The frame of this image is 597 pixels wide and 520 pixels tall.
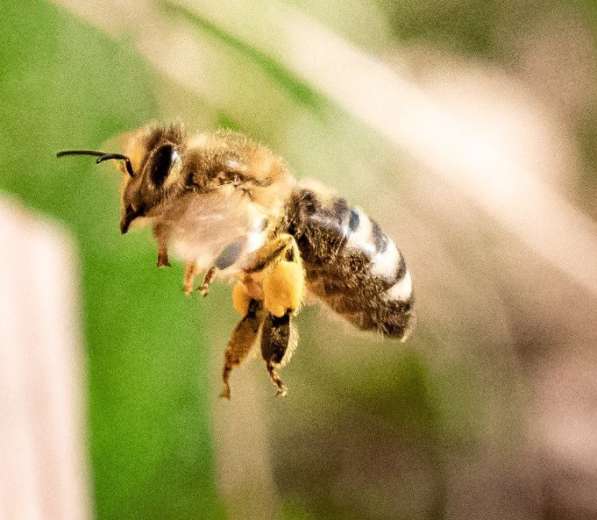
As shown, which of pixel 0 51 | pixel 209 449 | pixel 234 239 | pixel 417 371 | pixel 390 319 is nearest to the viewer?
pixel 234 239

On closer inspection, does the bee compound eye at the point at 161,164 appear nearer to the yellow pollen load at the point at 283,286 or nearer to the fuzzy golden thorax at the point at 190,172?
the fuzzy golden thorax at the point at 190,172

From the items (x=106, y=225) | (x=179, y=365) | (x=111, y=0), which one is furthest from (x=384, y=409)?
(x=111, y=0)

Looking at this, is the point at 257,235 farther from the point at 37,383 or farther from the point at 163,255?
the point at 37,383

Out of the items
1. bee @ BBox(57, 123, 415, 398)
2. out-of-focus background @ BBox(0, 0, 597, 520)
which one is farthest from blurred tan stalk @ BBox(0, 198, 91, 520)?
bee @ BBox(57, 123, 415, 398)

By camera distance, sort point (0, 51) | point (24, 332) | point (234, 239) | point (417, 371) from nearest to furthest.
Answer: point (234, 239) → point (24, 332) → point (0, 51) → point (417, 371)

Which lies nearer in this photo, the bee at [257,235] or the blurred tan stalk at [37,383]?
the bee at [257,235]

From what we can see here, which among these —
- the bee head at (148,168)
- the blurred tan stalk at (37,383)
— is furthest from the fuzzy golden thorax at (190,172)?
the blurred tan stalk at (37,383)

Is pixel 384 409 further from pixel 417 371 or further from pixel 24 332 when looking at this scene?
pixel 24 332
